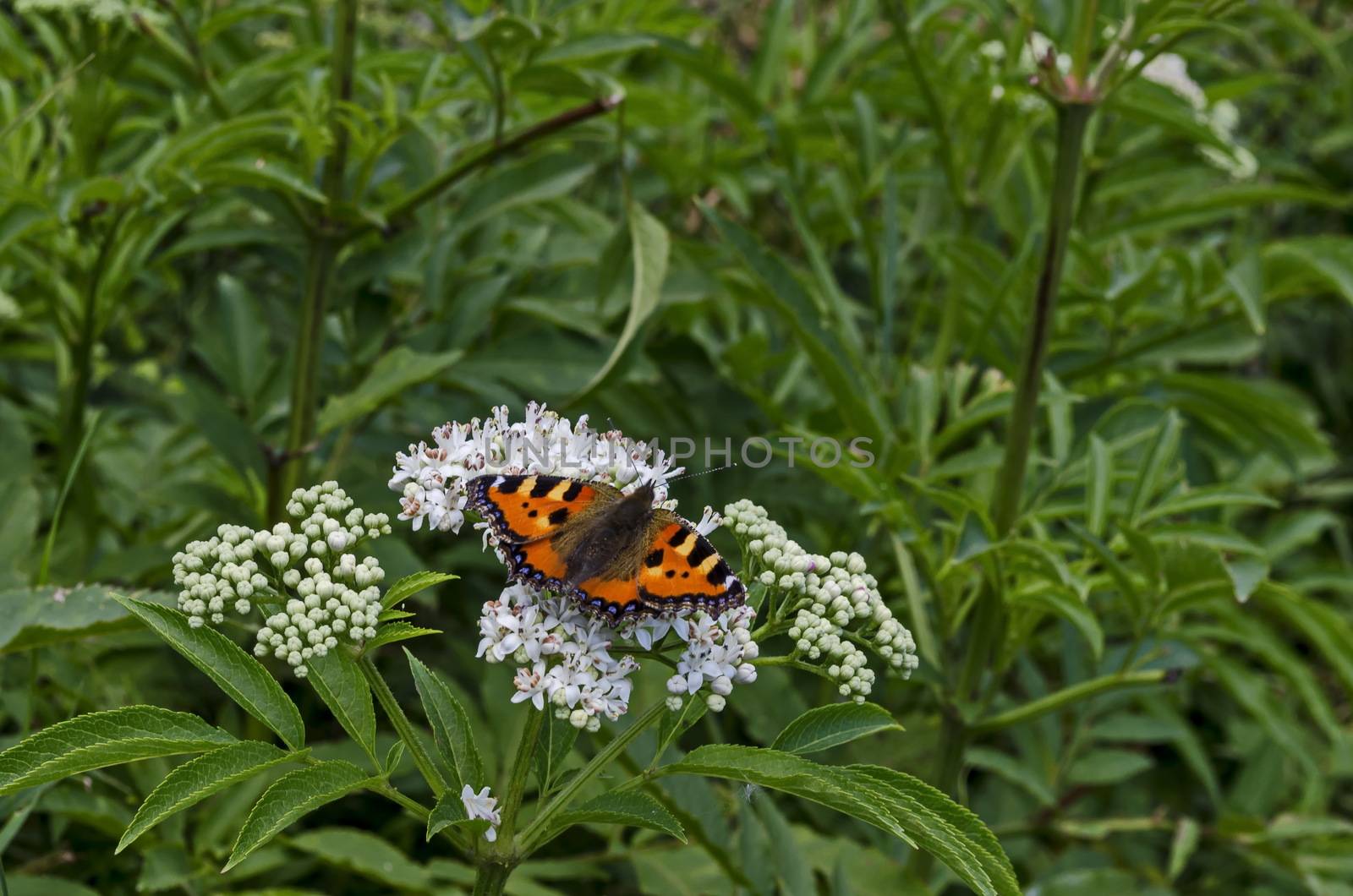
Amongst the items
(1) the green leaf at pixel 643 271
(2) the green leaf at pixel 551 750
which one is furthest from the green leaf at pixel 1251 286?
(2) the green leaf at pixel 551 750

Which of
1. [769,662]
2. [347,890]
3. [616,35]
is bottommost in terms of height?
[347,890]

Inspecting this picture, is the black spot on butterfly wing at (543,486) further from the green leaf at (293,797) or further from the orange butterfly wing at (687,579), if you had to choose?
the green leaf at (293,797)

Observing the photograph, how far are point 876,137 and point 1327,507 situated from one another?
232 centimetres

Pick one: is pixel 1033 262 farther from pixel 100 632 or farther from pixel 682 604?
pixel 100 632

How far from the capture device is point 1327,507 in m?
4.29

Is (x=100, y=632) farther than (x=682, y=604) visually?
Yes

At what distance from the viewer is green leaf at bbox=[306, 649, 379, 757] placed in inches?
58.0

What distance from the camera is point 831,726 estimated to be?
4.93 feet

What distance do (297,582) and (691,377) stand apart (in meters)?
1.64

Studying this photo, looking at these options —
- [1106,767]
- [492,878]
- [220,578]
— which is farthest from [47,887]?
[1106,767]

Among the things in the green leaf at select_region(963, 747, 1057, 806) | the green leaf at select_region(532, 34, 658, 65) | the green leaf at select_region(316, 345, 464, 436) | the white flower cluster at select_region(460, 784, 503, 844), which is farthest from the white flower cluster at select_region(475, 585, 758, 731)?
the green leaf at select_region(963, 747, 1057, 806)

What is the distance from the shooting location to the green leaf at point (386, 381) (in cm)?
228

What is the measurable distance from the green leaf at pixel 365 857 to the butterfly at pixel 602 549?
912 mm

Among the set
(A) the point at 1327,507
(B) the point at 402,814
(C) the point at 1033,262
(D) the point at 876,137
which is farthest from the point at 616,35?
(A) the point at 1327,507
